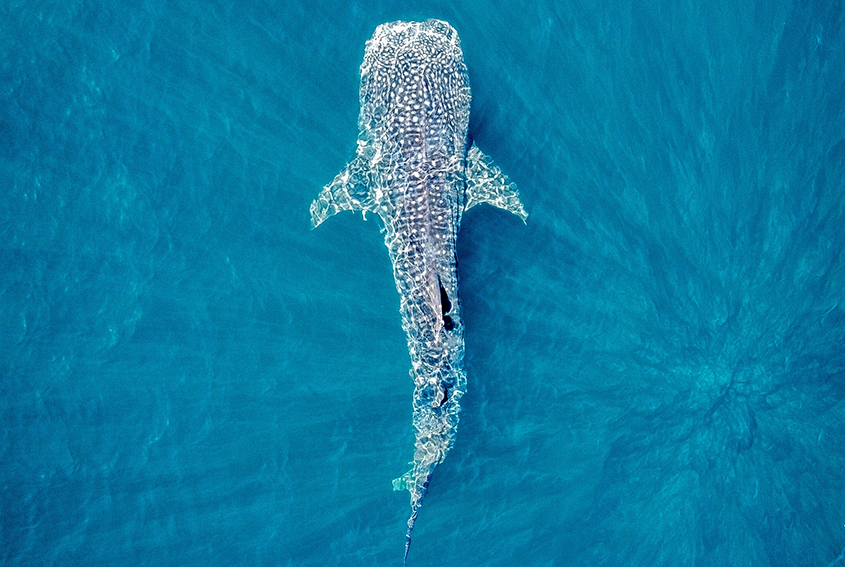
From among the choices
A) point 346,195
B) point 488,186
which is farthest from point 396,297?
point 488,186

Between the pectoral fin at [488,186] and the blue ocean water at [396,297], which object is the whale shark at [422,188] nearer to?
the pectoral fin at [488,186]

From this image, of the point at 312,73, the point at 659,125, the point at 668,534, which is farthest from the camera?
the point at 668,534

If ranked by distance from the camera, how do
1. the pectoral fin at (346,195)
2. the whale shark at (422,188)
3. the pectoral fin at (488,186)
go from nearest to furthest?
1. the whale shark at (422,188)
2. the pectoral fin at (346,195)
3. the pectoral fin at (488,186)

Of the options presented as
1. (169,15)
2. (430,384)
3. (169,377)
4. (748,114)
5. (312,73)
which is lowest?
(430,384)

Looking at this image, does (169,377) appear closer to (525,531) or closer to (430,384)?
(430,384)

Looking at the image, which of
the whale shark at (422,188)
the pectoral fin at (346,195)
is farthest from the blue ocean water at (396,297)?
the whale shark at (422,188)

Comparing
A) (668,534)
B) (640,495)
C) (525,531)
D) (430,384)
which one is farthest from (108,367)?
(668,534)

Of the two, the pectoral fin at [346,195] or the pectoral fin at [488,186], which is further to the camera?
the pectoral fin at [488,186]
